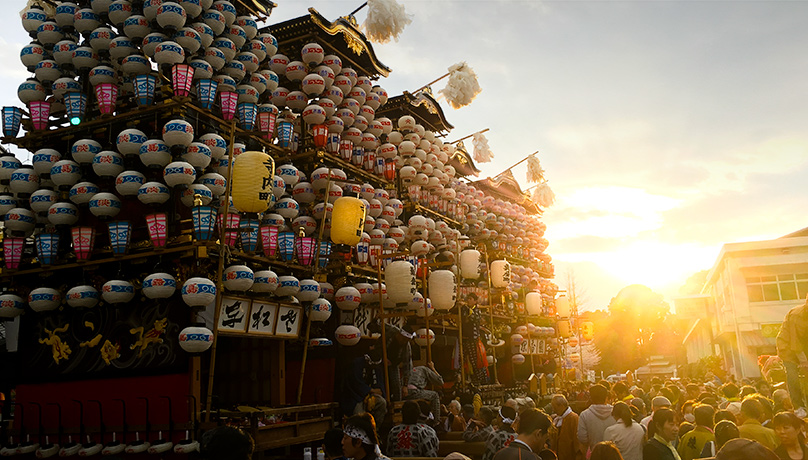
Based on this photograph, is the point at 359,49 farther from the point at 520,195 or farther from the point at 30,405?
the point at 520,195

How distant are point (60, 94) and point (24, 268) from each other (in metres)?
4.07

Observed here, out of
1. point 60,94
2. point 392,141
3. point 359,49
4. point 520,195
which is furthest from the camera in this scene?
point 520,195

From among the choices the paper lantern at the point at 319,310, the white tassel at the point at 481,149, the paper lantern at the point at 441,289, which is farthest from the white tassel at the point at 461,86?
the paper lantern at the point at 319,310

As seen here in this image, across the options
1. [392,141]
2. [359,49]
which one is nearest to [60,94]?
[359,49]

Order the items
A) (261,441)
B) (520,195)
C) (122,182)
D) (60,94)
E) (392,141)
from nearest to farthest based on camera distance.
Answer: (261,441) < (122,182) < (60,94) < (392,141) < (520,195)

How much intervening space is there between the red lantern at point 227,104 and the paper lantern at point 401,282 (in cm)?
561

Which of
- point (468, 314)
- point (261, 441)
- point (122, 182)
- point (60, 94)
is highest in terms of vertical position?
point (60, 94)

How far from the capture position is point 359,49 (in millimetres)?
20594

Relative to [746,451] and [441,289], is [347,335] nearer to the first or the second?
[441,289]

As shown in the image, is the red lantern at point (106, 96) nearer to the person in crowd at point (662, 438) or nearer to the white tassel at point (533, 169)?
the person in crowd at point (662, 438)

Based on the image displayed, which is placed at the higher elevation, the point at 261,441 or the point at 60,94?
the point at 60,94

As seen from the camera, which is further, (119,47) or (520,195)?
(520,195)

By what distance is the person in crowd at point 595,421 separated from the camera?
7.44 meters

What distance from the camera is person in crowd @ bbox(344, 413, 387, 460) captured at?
15.8 feet
